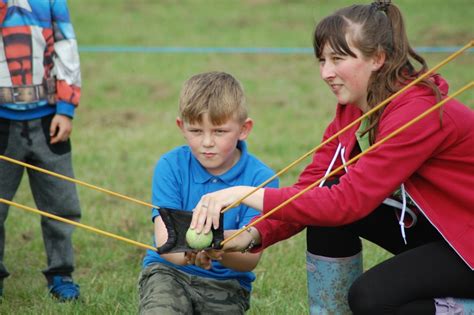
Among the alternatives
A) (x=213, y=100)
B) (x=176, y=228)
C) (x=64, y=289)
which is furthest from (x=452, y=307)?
(x=64, y=289)

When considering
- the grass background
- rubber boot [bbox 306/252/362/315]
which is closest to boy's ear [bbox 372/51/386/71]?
rubber boot [bbox 306/252/362/315]

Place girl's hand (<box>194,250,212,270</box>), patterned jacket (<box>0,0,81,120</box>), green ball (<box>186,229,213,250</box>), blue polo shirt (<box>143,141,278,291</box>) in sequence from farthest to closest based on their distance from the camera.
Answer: patterned jacket (<box>0,0,81,120</box>) → blue polo shirt (<box>143,141,278,291</box>) → girl's hand (<box>194,250,212,270</box>) → green ball (<box>186,229,213,250</box>)

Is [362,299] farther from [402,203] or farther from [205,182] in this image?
[205,182]

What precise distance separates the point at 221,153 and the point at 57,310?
3.96 ft

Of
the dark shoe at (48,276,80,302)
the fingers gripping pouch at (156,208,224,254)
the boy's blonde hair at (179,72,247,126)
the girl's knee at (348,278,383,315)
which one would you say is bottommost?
the dark shoe at (48,276,80,302)

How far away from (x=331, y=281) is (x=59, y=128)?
1.71 metres

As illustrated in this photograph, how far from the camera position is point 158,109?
8914 millimetres

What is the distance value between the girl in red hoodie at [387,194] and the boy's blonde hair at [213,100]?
427 millimetres

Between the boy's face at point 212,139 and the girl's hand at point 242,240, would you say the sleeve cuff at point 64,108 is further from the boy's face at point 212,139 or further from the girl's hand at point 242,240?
the girl's hand at point 242,240

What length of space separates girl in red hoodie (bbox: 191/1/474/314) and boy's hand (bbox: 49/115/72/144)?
135cm

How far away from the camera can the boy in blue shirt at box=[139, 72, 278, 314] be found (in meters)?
3.26

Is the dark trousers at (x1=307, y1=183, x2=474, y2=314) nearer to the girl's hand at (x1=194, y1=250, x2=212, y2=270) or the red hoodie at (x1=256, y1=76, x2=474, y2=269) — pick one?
the red hoodie at (x1=256, y1=76, x2=474, y2=269)

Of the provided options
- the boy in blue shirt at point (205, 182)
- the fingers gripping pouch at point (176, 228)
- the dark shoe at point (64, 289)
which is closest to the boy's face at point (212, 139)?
the boy in blue shirt at point (205, 182)

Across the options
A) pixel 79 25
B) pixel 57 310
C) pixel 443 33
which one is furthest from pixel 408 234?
pixel 79 25
